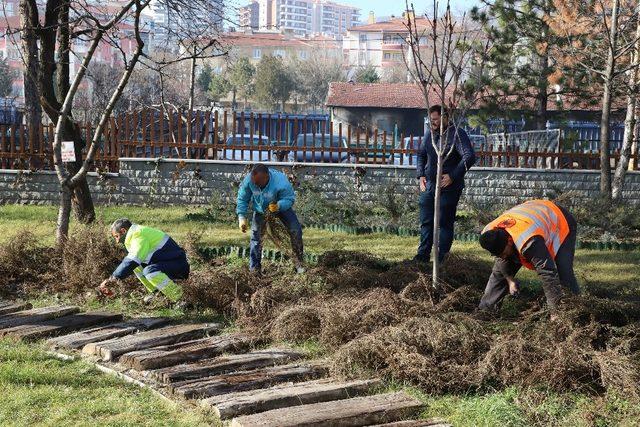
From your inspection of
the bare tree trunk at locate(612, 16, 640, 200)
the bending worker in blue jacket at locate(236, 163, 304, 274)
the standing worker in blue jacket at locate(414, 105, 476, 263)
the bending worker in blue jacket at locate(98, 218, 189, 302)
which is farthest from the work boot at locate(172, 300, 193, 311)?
the bare tree trunk at locate(612, 16, 640, 200)

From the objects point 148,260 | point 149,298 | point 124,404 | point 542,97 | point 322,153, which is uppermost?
point 542,97

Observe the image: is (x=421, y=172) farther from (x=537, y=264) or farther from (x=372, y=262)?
(x=537, y=264)

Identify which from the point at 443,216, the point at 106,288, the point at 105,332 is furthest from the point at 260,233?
the point at 105,332

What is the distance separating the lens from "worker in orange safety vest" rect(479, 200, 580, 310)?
673 centimetres

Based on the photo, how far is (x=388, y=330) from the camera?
641 cm

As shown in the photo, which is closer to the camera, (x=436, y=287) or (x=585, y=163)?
(x=436, y=287)

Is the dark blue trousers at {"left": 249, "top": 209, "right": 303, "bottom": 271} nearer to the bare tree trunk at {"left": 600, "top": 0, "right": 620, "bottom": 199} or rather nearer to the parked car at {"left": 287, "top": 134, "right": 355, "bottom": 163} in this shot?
the bare tree trunk at {"left": 600, "top": 0, "right": 620, "bottom": 199}

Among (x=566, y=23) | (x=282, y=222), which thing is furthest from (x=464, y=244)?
(x=566, y=23)

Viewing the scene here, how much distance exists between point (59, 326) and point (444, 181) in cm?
409

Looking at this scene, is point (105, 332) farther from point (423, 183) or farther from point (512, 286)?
point (423, 183)

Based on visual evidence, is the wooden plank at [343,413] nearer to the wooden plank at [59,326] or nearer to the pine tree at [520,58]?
the wooden plank at [59,326]

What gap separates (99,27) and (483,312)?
20.0ft

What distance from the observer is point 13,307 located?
8.75m

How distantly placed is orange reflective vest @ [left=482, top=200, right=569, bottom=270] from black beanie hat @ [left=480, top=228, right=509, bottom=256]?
0.21 feet
